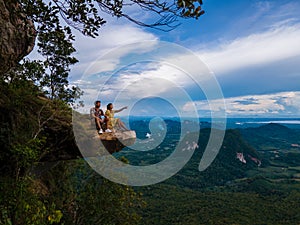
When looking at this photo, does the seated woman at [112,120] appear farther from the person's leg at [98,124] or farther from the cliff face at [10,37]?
the cliff face at [10,37]

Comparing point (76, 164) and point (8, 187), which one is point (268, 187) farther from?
point (8, 187)

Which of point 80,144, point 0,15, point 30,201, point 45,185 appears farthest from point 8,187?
point 45,185

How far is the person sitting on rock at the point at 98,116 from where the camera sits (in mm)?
8203

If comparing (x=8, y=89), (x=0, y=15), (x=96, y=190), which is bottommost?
(x=96, y=190)

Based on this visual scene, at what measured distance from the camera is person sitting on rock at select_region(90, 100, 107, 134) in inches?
323

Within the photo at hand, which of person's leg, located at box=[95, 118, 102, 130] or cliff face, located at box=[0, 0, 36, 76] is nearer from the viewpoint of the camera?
cliff face, located at box=[0, 0, 36, 76]

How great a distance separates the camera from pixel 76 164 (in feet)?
44.2

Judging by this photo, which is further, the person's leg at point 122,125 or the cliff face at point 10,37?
the person's leg at point 122,125

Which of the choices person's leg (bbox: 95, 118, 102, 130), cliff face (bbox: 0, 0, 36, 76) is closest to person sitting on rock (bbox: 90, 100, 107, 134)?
person's leg (bbox: 95, 118, 102, 130)

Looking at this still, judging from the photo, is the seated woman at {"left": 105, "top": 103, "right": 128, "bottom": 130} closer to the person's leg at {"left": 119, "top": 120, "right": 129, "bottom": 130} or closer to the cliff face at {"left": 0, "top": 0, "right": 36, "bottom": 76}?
the person's leg at {"left": 119, "top": 120, "right": 129, "bottom": 130}

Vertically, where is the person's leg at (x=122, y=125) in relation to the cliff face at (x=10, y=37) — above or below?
below

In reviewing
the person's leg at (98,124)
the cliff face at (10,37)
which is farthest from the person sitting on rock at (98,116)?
the cliff face at (10,37)

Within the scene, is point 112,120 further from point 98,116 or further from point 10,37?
point 10,37

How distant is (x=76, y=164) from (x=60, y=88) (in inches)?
138
